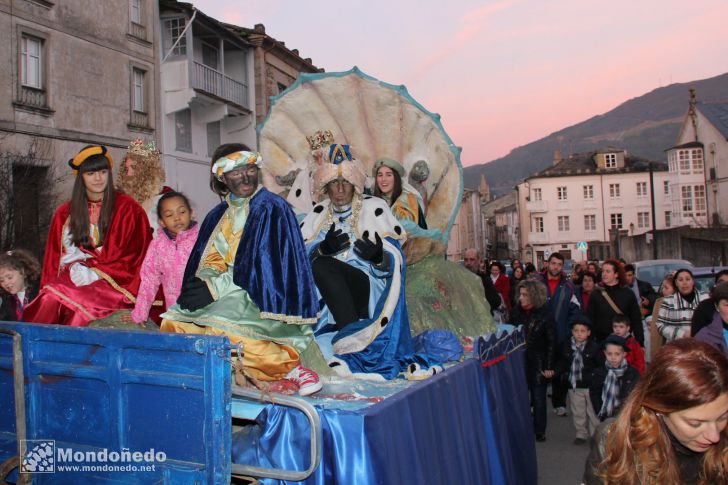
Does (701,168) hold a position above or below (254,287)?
above

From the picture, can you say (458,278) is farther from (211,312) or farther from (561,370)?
(211,312)

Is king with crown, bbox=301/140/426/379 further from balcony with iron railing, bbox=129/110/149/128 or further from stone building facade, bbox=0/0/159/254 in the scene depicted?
balcony with iron railing, bbox=129/110/149/128

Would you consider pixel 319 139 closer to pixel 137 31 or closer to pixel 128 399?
pixel 128 399

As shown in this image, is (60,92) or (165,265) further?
(60,92)

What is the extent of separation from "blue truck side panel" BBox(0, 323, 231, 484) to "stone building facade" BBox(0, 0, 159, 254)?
10.5 meters

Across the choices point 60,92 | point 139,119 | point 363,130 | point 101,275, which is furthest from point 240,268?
point 139,119

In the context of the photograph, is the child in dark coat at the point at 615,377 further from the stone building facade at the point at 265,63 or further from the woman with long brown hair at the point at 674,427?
the stone building facade at the point at 265,63

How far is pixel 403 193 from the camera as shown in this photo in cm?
636

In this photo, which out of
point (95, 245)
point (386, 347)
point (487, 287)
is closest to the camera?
point (386, 347)

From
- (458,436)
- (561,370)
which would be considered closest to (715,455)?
(458,436)

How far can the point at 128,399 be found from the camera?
3121 millimetres

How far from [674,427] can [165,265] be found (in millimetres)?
3300

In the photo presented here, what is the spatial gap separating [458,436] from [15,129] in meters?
13.8

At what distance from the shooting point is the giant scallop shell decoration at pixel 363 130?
6.43 metres
